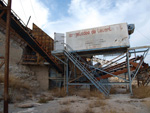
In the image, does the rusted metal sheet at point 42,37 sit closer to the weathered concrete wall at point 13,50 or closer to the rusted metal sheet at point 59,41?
the weathered concrete wall at point 13,50

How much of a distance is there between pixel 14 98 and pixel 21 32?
5.54 m

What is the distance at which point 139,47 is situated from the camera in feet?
36.6

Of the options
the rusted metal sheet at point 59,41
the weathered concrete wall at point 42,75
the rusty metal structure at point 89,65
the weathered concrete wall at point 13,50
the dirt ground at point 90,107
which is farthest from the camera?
the weathered concrete wall at point 42,75

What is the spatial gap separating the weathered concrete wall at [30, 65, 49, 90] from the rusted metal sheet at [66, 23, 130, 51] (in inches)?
214

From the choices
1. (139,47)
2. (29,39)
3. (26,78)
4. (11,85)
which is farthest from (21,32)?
(139,47)

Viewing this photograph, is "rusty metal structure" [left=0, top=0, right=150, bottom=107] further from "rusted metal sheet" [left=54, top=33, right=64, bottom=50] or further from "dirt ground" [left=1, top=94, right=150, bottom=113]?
"dirt ground" [left=1, top=94, right=150, bottom=113]

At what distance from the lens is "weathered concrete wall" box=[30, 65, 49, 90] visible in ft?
52.1

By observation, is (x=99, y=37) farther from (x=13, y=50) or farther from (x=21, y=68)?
(x=13, y=50)

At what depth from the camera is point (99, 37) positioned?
12.2m

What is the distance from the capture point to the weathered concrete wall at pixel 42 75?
15891 millimetres

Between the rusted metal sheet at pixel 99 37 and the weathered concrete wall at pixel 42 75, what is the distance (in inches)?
214

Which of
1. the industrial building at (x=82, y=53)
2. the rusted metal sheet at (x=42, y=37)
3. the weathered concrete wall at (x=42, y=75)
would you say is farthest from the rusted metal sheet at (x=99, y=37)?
the weathered concrete wall at (x=42, y=75)

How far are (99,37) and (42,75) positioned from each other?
29.1 ft

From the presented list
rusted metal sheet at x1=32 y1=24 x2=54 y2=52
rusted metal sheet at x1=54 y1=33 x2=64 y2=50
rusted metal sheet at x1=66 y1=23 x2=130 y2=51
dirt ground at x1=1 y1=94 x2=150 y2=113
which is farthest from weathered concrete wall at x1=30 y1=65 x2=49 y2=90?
dirt ground at x1=1 y1=94 x2=150 y2=113
